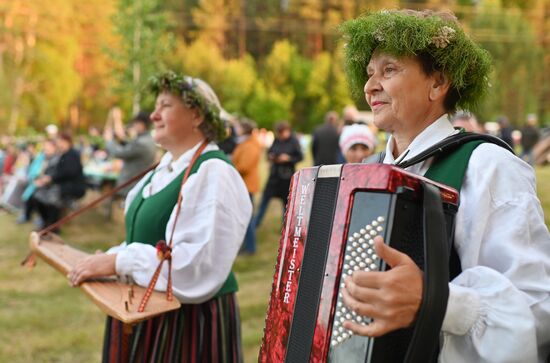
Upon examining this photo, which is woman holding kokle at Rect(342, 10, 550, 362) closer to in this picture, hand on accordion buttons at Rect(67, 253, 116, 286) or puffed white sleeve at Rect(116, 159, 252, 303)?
puffed white sleeve at Rect(116, 159, 252, 303)

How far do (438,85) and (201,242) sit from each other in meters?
1.13

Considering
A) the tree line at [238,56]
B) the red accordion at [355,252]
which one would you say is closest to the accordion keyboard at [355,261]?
the red accordion at [355,252]

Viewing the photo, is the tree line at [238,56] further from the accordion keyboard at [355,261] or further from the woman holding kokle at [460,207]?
the accordion keyboard at [355,261]

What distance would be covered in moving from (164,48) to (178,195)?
19.2 meters

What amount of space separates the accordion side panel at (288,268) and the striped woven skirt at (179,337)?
940 mm

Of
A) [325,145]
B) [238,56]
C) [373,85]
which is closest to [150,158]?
[325,145]

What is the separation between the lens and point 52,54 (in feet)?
94.0

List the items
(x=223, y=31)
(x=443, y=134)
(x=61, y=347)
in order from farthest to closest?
(x=223, y=31), (x=61, y=347), (x=443, y=134)

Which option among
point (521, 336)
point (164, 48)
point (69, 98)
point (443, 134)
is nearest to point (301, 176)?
point (443, 134)

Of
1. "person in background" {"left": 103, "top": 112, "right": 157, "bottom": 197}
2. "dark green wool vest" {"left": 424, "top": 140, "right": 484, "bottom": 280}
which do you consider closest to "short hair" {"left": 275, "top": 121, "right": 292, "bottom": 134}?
"person in background" {"left": 103, "top": 112, "right": 157, "bottom": 197}

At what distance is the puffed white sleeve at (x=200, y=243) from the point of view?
2.15m

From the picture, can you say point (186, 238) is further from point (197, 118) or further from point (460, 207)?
point (460, 207)

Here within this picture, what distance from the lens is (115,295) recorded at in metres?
2.03

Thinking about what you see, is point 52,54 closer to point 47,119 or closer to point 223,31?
point 47,119
